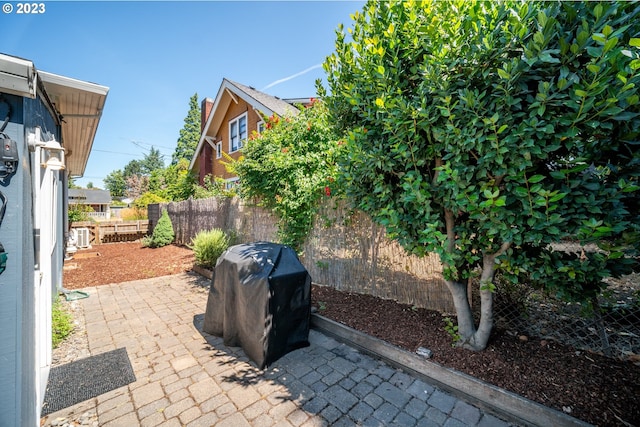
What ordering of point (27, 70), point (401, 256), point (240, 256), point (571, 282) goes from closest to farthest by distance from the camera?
point (27, 70), point (571, 282), point (240, 256), point (401, 256)

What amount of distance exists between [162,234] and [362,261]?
10.5 metres

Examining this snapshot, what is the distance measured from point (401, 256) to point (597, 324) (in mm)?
2190

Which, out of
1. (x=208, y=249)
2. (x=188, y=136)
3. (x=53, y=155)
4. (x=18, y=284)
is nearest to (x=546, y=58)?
(x=18, y=284)

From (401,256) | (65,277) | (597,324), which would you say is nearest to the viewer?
(597,324)

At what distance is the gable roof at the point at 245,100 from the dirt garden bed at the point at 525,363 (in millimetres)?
7964

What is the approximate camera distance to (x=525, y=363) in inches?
98.2

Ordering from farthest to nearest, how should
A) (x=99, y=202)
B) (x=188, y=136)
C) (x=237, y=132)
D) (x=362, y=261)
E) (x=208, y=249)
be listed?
1. (x=188, y=136)
2. (x=99, y=202)
3. (x=237, y=132)
4. (x=208, y=249)
5. (x=362, y=261)

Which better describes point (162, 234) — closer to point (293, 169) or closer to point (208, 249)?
point (208, 249)

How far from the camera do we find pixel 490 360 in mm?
2576

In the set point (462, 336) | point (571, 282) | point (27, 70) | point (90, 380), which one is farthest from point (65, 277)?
point (571, 282)

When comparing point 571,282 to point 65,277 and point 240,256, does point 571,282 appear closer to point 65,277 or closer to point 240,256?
point 240,256

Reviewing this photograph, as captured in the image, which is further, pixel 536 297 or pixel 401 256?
pixel 401 256

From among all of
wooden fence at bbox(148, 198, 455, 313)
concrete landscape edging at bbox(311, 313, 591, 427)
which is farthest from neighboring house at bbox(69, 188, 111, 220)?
concrete landscape edging at bbox(311, 313, 591, 427)

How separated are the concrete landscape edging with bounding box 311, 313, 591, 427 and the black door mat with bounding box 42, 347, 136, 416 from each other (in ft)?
8.96
